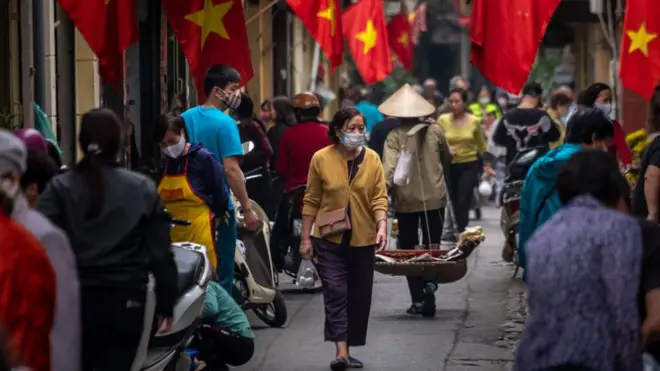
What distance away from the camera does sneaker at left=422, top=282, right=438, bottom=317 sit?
42.6ft

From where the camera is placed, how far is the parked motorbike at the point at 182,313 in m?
7.97

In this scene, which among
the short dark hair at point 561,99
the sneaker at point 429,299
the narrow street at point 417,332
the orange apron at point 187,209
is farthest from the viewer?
the short dark hair at point 561,99

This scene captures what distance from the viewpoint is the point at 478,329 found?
40.5ft

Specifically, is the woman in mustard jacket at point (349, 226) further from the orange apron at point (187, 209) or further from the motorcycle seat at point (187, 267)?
the motorcycle seat at point (187, 267)

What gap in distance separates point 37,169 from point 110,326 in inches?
27.6

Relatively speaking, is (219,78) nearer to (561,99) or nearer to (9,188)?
(9,188)

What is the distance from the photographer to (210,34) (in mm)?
13219

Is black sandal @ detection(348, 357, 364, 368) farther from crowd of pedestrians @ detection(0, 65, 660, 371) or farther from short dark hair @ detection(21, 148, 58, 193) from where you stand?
short dark hair @ detection(21, 148, 58, 193)

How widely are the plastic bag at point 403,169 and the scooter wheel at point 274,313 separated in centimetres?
162

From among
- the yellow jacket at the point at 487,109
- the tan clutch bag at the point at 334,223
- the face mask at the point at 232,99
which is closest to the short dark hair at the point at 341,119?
the tan clutch bag at the point at 334,223

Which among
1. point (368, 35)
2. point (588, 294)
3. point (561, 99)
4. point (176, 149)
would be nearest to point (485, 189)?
point (368, 35)

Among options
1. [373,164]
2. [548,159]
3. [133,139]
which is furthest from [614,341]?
[133,139]

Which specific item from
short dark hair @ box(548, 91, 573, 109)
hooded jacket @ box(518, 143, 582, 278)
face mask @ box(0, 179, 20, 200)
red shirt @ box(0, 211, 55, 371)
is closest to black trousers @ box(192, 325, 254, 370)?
hooded jacket @ box(518, 143, 582, 278)

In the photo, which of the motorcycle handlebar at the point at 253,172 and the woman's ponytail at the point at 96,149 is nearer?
the woman's ponytail at the point at 96,149
